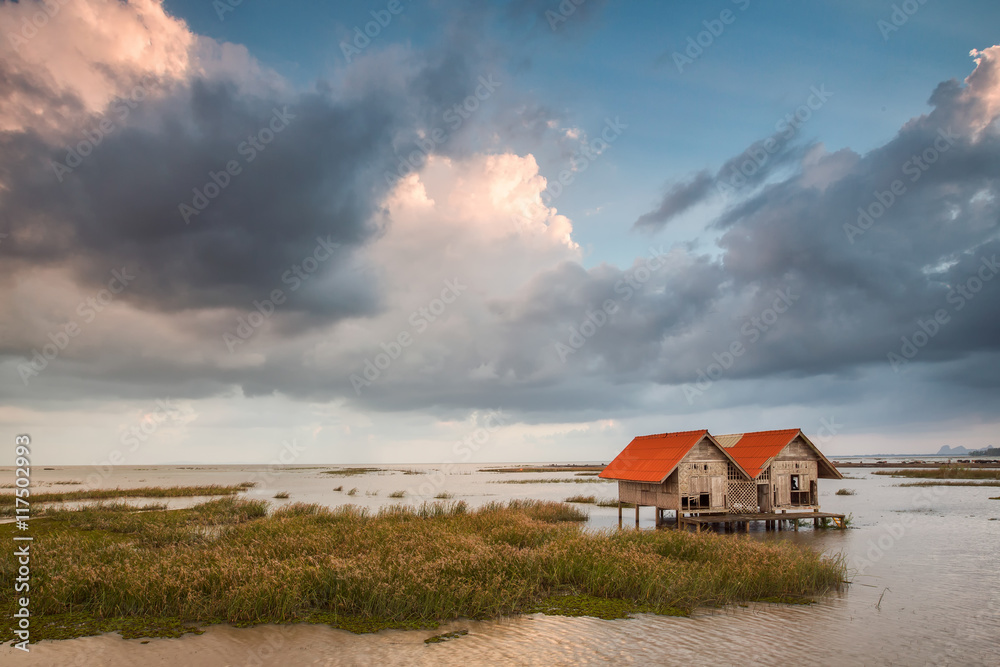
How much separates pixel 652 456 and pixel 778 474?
23.0 feet

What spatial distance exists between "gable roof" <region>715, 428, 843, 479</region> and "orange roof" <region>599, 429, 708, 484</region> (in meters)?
3.83

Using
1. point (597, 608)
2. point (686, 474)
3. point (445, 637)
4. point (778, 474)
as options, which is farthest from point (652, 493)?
point (445, 637)

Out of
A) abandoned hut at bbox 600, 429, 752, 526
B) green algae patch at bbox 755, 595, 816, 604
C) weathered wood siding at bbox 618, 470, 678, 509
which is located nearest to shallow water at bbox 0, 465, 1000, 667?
green algae patch at bbox 755, 595, 816, 604

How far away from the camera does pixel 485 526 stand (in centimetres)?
2258

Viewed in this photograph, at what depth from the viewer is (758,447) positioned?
1252 inches

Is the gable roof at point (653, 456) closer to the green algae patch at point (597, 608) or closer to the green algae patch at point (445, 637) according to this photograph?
the green algae patch at point (597, 608)

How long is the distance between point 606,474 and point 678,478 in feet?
16.1

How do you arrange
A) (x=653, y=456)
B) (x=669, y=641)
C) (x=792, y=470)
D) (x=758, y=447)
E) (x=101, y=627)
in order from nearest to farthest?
1. (x=669, y=641)
2. (x=101, y=627)
3. (x=653, y=456)
4. (x=792, y=470)
5. (x=758, y=447)

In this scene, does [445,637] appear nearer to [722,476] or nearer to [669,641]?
[669,641]

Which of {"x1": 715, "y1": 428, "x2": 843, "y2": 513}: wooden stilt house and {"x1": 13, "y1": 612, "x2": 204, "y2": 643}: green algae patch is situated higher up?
{"x1": 715, "y1": 428, "x2": 843, "y2": 513}: wooden stilt house

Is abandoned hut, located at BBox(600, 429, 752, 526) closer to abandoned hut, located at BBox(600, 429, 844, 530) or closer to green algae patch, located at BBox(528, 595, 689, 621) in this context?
abandoned hut, located at BBox(600, 429, 844, 530)

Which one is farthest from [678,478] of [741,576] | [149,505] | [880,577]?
[149,505]

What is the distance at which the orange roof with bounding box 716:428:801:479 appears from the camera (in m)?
30.2

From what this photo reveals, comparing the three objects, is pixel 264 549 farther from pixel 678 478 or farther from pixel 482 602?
pixel 678 478
